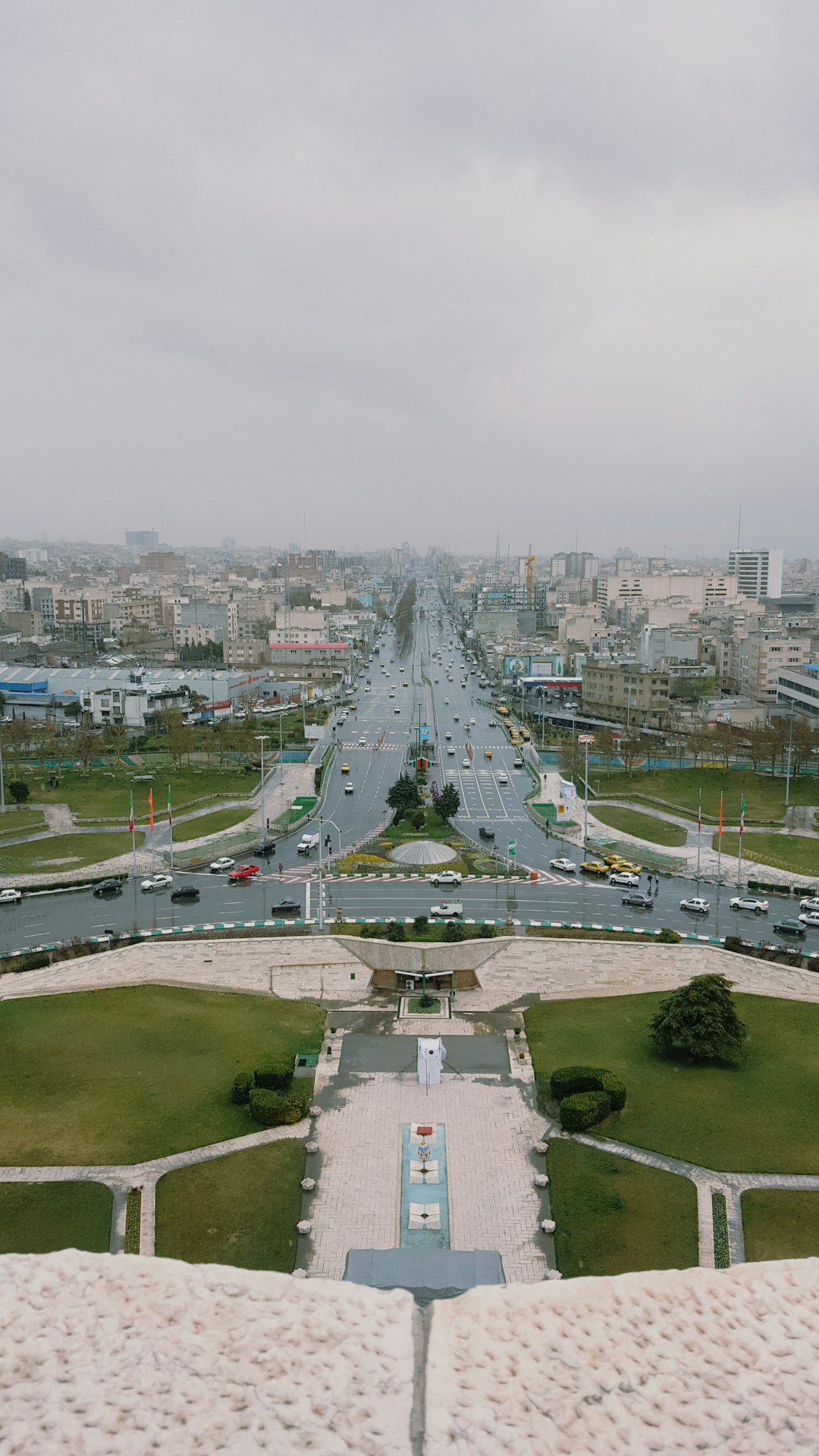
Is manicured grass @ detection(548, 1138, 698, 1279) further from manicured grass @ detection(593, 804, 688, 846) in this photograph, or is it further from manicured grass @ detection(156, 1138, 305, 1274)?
manicured grass @ detection(593, 804, 688, 846)

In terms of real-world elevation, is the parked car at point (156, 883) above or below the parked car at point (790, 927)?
below

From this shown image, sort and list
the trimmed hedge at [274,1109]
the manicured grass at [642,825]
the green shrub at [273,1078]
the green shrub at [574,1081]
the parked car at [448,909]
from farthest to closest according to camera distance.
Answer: the manicured grass at [642,825]
the parked car at [448,909]
the green shrub at [273,1078]
the green shrub at [574,1081]
the trimmed hedge at [274,1109]

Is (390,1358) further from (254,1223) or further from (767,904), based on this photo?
(767,904)

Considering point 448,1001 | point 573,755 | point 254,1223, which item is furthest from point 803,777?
point 254,1223

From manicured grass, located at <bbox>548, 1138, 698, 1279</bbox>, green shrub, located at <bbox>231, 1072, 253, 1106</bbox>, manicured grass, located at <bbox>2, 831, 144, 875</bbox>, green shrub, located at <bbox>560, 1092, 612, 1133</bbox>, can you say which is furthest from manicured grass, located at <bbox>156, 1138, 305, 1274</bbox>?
manicured grass, located at <bbox>2, 831, 144, 875</bbox>

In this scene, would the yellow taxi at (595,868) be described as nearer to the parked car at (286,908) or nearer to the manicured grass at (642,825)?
the manicured grass at (642,825)

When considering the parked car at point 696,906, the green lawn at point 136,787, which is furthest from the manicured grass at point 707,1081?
the green lawn at point 136,787
